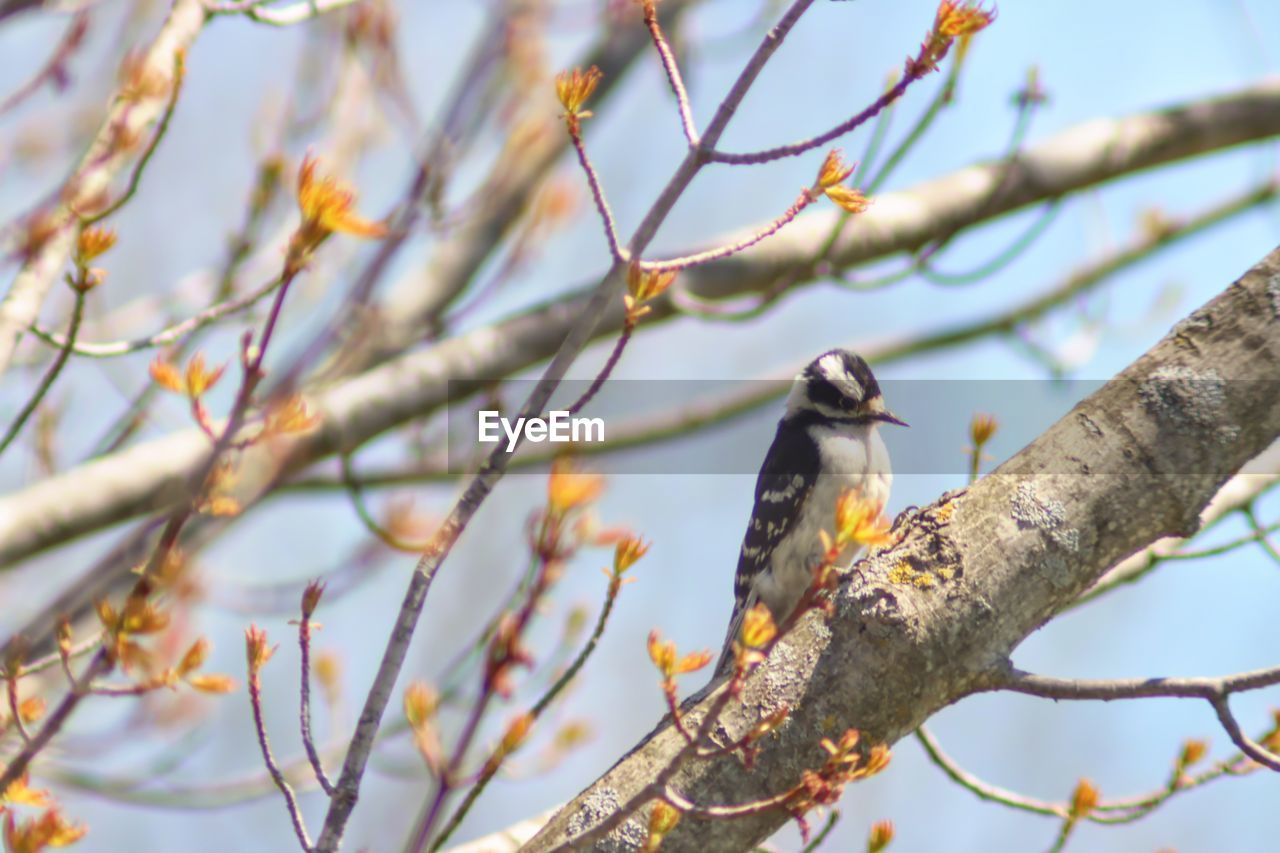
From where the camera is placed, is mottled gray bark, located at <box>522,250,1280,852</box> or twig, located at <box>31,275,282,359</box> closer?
mottled gray bark, located at <box>522,250,1280,852</box>


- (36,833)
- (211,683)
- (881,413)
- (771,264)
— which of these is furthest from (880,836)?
(771,264)

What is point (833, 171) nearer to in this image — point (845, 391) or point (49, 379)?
point (49, 379)

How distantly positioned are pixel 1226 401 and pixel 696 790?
1340 mm

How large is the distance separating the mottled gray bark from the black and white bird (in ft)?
6.07

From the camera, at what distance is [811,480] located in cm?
450

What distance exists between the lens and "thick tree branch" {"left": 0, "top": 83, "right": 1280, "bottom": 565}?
14.7 feet

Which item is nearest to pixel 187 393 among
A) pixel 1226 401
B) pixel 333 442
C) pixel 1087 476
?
pixel 1087 476

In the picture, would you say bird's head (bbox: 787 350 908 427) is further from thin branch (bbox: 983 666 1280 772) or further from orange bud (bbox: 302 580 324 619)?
orange bud (bbox: 302 580 324 619)

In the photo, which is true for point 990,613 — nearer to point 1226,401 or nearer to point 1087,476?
point 1087,476

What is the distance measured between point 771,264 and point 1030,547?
3008 millimetres

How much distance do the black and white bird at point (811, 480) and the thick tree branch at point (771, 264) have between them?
1.80 ft

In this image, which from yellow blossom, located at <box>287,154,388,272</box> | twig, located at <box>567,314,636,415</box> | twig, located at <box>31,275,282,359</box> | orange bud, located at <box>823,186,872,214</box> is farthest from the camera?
twig, located at <box>31,275,282,359</box>

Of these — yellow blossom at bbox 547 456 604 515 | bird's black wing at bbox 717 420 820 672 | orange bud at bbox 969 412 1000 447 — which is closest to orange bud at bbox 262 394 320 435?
yellow blossom at bbox 547 456 604 515

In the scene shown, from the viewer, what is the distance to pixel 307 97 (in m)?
5.08
